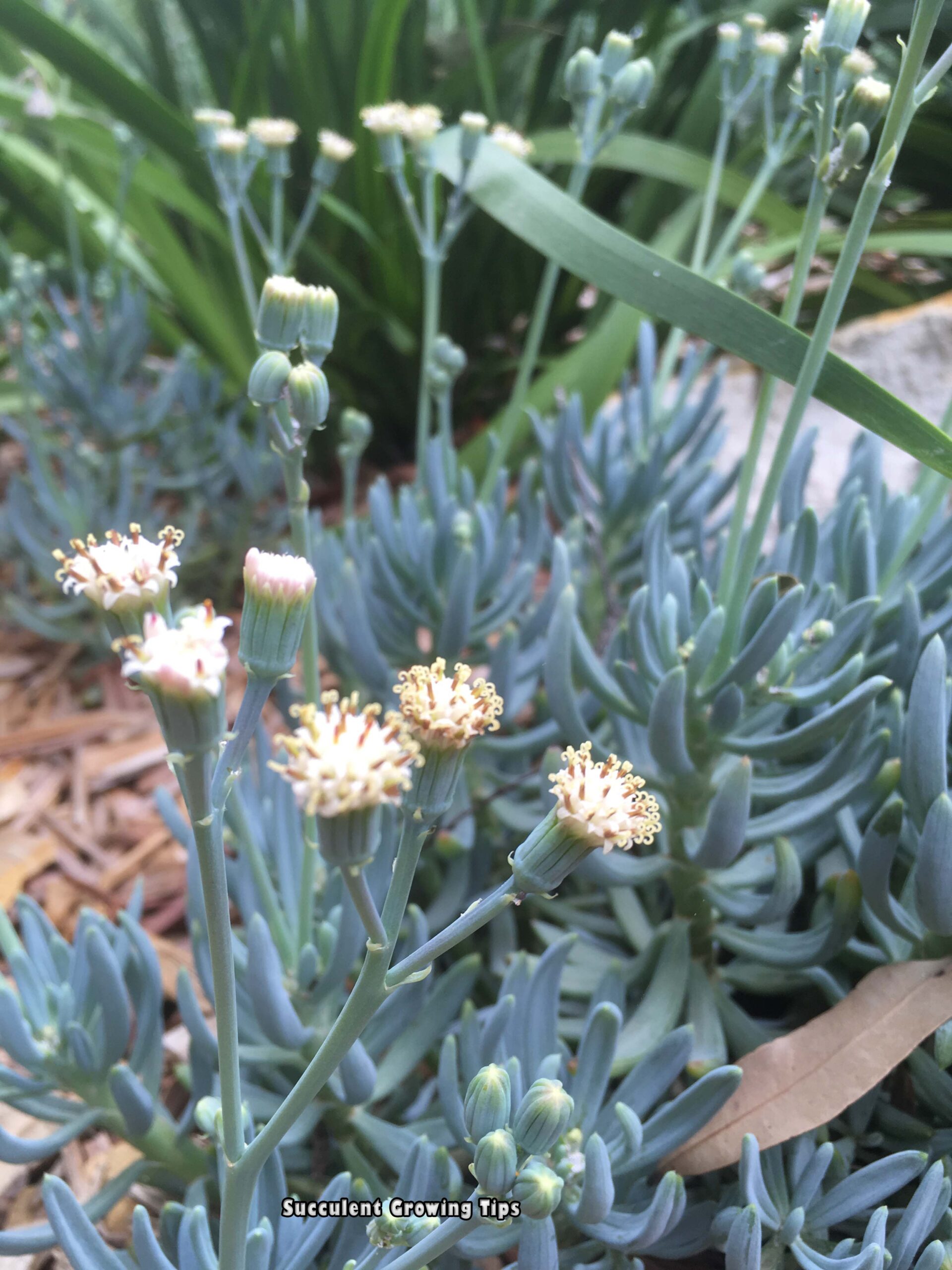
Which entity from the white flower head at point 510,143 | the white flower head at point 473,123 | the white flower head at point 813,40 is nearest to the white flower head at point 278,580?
the white flower head at point 813,40

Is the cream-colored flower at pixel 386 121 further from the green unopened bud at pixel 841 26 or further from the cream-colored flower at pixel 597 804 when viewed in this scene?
the cream-colored flower at pixel 597 804

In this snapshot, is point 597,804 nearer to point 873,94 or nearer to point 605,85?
point 873,94

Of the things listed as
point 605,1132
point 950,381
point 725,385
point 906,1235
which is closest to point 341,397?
point 725,385

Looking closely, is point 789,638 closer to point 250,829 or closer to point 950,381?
point 250,829

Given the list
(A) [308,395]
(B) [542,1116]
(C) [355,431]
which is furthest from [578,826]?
(C) [355,431]

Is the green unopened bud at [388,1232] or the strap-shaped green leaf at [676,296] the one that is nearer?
the green unopened bud at [388,1232]

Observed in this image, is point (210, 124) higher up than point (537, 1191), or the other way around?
point (210, 124)
